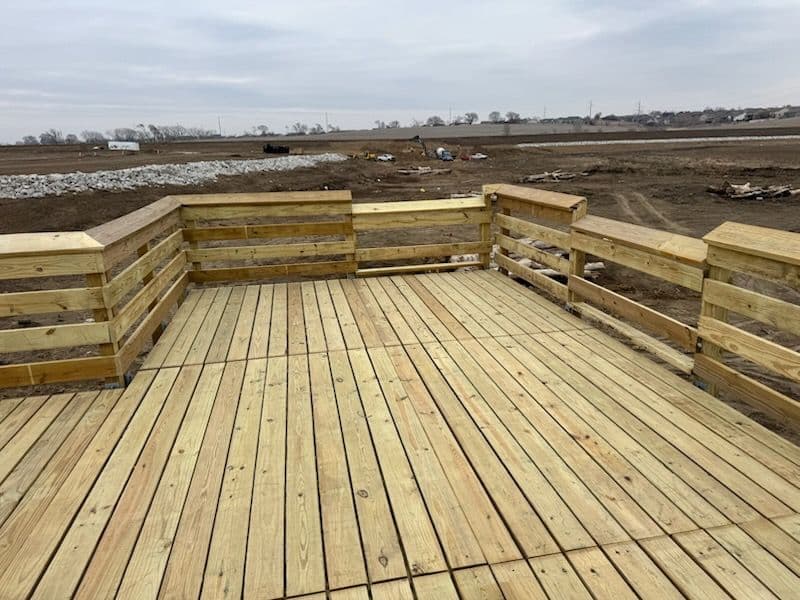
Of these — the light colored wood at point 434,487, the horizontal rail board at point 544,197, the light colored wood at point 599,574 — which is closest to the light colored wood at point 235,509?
the light colored wood at point 434,487

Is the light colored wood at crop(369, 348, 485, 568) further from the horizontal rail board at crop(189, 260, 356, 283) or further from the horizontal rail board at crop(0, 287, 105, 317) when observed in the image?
the horizontal rail board at crop(189, 260, 356, 283)

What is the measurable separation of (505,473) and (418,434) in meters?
Answer: 0.54

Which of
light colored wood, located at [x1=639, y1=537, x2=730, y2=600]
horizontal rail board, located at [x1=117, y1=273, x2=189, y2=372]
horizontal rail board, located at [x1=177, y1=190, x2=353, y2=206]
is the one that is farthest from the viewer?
horizontal rail board, located at [x1=177, y1=190, x2=353, y2=206]

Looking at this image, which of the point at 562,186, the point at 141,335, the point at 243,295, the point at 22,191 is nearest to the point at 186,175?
the point at 22,191

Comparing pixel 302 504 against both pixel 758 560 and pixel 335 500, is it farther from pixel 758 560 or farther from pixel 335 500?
pixel 758 560

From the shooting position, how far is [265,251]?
19.9ft

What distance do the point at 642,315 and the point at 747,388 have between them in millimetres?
976

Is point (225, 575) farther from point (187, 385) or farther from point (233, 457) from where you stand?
point (187, 385)

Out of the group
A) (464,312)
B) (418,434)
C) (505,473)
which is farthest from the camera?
(464,312)

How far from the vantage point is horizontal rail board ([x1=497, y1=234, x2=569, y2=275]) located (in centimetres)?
511

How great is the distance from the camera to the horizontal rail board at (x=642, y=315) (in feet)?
11.5

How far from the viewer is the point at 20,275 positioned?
3.26m

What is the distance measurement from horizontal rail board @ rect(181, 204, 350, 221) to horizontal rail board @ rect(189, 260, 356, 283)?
595mm

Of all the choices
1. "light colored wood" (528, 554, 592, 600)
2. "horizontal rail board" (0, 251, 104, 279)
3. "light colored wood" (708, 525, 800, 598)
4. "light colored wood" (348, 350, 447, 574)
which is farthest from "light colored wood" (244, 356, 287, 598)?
"light colored wood" (708, 525, 800, 598)
